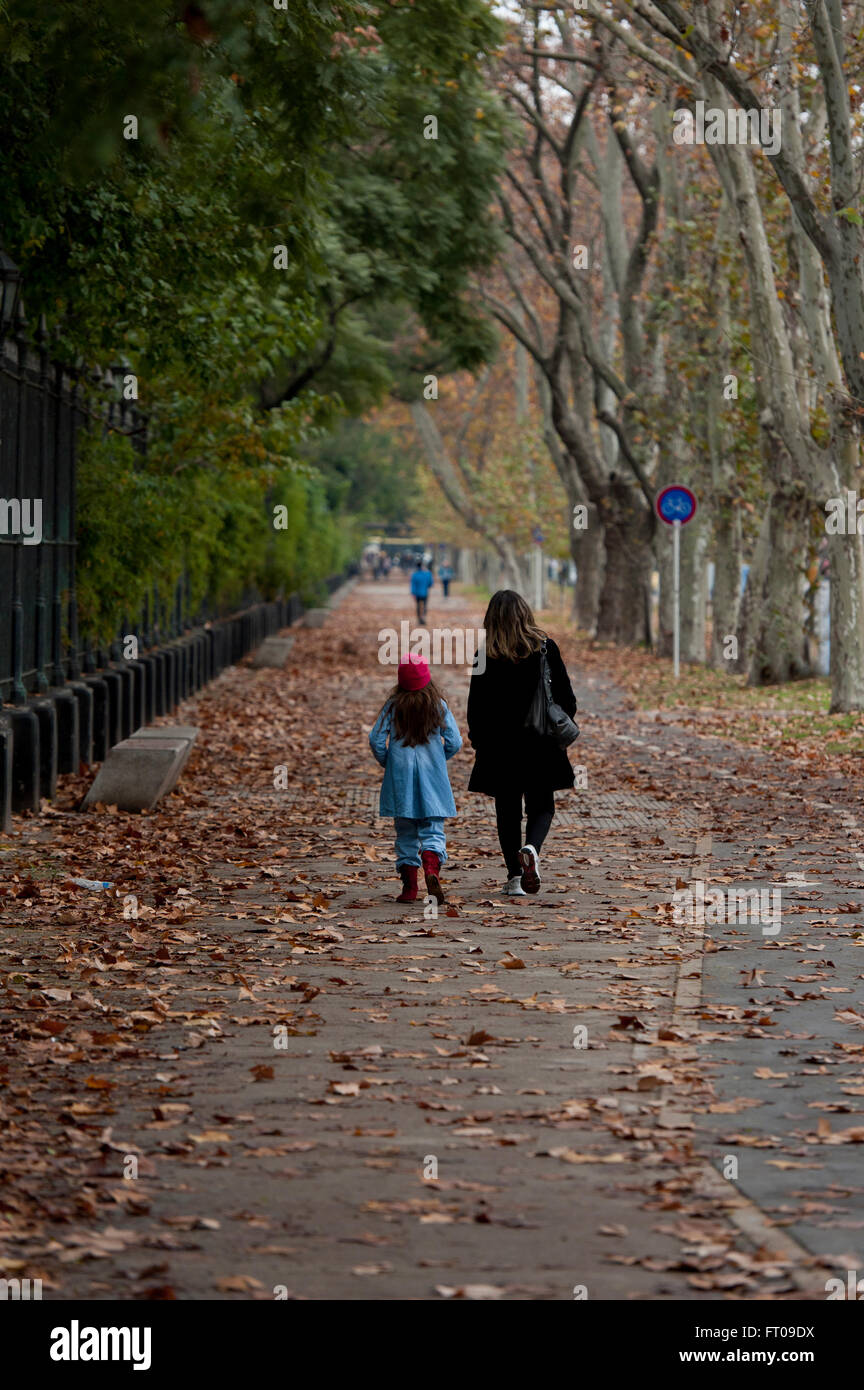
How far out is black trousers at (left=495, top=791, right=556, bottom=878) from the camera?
438 inches

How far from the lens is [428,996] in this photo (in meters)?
8.34

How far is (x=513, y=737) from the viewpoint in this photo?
36.3 feet

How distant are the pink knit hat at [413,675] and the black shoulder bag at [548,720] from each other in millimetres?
601

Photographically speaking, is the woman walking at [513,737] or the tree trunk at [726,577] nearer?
the woman walking at [513,737]

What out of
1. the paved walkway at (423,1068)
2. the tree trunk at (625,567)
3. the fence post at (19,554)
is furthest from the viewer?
the tree trunk at (625,567)

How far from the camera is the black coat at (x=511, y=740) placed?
11.1 m

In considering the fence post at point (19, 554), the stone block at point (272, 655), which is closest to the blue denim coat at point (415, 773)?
the fence post at point (19, 554)

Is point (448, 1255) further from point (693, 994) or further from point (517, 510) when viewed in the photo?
point (517, 510)

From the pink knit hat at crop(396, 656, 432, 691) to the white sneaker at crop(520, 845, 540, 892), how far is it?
1036mm

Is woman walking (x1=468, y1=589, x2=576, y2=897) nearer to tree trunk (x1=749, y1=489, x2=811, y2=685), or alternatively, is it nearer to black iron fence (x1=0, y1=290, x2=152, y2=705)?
black iron fence (x1=0, y1=290, x2=152, y2=705)

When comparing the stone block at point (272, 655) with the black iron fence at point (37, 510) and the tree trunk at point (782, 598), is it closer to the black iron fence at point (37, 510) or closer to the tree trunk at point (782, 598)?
the tree trunk at point (782, 598)

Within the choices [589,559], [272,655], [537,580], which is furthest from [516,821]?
[537,580]

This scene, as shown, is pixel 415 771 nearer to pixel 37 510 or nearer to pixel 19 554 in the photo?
pixel 19 554
